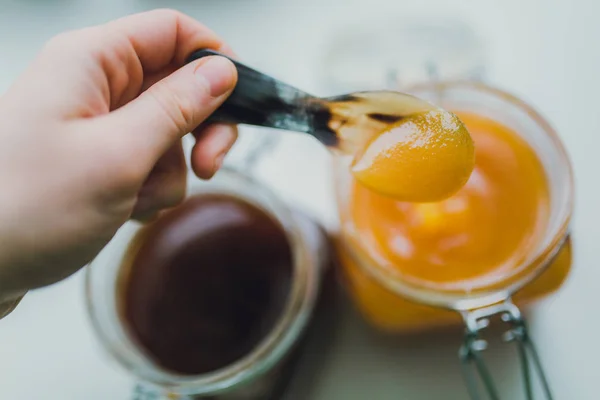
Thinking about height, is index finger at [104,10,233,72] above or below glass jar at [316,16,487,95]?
above

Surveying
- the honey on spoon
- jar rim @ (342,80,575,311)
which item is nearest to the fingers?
the honey on spoon

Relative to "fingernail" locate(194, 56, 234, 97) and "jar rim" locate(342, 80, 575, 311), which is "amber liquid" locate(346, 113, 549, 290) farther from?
"fingernail" locate(194, 56, 234, 97)

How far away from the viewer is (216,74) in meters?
0.36

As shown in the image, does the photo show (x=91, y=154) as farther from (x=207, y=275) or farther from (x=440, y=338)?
(x=440, y=338)

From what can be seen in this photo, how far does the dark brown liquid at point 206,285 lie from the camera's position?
47 centimetres

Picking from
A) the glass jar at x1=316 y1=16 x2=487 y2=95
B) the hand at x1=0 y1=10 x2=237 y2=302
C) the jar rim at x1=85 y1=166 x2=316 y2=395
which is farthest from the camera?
the glass jar at x1=316 y1=16 x2=487 y2=95

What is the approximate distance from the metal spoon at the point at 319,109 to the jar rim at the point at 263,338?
0.10 m

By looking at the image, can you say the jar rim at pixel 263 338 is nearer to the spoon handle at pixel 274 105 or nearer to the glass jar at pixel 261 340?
the glass jar at pixel 261 340

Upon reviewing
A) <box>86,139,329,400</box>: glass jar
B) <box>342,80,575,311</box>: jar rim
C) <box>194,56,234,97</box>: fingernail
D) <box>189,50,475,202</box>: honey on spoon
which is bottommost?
<box>86,139,329,400</box>: glass jar

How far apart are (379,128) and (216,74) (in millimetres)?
103

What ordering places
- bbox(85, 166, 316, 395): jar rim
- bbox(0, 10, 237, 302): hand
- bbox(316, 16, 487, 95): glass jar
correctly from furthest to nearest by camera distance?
bbox(316, 16, 487, 95): glass jar → bbox(85, 166, 316, 395): jar rim → bbox(0, 10, 237, 302): hand

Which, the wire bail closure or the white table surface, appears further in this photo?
the white table surface

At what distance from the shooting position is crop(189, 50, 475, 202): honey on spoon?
0.36m

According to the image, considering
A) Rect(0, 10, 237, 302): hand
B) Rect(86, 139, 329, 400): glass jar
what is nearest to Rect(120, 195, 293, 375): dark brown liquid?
Rect(86, 139, 329, 400): glass jar
